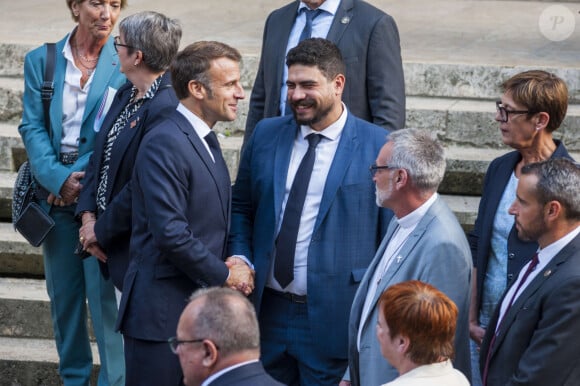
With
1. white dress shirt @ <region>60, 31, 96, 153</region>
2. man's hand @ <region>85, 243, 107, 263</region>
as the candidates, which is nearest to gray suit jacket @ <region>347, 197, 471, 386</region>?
man's hand @ <region>85, 243, 107, 263</region>

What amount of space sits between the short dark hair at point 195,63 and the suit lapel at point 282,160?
0.41 meters

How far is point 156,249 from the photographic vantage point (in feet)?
14.2

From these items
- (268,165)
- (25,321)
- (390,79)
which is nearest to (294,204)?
(268,165)

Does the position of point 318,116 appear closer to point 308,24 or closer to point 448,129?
point 308,24

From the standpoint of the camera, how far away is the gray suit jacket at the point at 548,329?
12.4 feet

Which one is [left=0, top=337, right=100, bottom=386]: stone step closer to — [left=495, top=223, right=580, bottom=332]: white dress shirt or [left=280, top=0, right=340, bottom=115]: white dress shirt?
[left=280, top=0, right=340, bottom=115]: white dress shirt

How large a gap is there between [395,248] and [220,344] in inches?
41.8

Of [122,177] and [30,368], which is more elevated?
[122,177]

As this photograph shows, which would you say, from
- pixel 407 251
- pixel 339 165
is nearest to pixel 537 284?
pixel 407 251

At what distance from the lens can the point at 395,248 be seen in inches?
161

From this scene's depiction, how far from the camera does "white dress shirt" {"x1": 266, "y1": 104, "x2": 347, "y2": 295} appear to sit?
450 centimetres

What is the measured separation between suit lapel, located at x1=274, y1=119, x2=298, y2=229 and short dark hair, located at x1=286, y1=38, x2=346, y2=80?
293 millimetres

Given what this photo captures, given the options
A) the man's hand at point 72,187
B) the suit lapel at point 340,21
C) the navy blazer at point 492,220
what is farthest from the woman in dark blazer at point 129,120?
the navy blazer at point 492,220

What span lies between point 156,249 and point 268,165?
Answer: 0.61m
